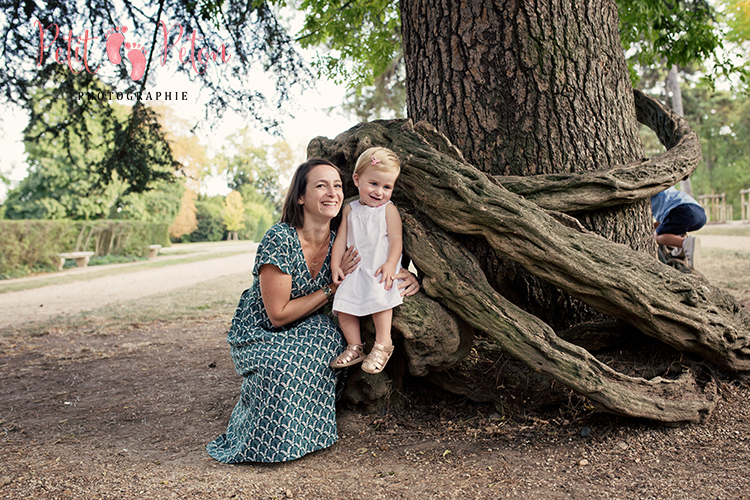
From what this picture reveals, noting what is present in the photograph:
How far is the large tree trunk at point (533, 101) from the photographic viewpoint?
118 inches

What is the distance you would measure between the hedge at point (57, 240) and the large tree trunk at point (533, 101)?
14.1m

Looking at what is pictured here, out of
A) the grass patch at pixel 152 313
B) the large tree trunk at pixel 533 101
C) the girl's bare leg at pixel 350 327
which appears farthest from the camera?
the grass patch at pixel 152 313

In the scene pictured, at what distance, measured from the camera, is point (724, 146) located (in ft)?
105

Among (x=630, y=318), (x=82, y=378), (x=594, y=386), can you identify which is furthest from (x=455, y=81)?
(x=82, y=378)

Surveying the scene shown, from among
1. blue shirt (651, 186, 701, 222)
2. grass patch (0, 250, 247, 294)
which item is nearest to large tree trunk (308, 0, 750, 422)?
blue shirt (651, 186, 701, 222)

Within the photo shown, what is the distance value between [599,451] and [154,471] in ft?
6.88

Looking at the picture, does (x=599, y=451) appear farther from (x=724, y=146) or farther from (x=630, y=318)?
(x=724, y=146)

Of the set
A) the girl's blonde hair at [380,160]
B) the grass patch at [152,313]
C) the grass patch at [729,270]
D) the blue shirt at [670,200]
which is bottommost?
the grass patch at [152,313]

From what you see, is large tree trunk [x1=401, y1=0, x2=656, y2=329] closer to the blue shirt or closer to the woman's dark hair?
the woman's dark hair

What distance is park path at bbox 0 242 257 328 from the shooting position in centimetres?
781

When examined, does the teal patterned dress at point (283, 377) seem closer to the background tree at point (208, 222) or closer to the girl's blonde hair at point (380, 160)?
the girl's blonde hair at point (380, 160)

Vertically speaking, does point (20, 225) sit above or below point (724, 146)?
below

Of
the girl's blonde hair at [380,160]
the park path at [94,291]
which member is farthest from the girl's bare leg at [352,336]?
the park path at [94,291]

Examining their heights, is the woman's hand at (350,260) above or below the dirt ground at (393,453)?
above
